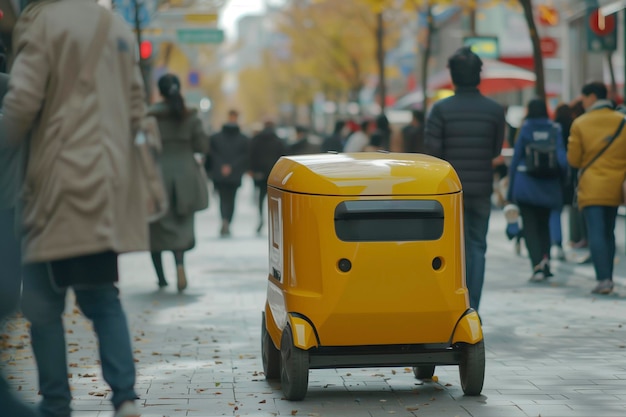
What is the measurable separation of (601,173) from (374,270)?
570cm

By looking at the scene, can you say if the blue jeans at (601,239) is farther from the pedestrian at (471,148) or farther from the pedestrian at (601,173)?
the pedestrian at (471,148)

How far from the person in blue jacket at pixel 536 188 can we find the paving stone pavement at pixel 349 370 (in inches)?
13.3

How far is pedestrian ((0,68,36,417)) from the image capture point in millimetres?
5125

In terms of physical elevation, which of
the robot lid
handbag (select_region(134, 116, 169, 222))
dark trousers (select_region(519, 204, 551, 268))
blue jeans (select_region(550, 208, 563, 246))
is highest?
handbag (select_region(134, 116, 169, 222))

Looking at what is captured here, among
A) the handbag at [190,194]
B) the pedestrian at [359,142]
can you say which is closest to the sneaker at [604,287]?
the handbag at [190,194]

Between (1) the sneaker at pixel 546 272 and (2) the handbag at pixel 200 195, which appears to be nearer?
(2) the handbag at pixel 200 195

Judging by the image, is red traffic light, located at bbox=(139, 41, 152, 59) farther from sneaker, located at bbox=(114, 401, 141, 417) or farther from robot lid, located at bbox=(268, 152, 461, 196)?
sneaker, located at bbox=(114, 401, 141, 417)

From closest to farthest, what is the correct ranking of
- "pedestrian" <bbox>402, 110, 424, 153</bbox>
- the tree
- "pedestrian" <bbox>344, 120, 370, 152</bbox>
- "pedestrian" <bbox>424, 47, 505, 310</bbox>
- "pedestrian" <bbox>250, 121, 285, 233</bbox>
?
"pedestrian" <bbox>424, 47, 505, 310</bbox>
the tree
"pedestrian" <bbox>344, 120, 370, 152</bbox>
"pedestrian" <bbox>402, 110, 424, 153</bbox>
"pedestrian" <bbox>250, 121, 285, 233</bbox>

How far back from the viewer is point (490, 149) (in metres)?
9.61

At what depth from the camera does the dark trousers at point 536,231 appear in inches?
529

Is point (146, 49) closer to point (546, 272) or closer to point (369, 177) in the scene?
point (546, 272)

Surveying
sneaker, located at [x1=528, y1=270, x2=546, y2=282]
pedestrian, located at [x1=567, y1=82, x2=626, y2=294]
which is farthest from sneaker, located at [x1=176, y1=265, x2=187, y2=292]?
pedestrian, located at [x1=567, y1=82, x2=626, y2=294]

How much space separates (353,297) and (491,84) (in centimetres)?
2149

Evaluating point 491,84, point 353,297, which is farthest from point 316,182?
point 491,84
